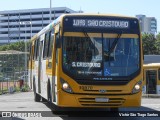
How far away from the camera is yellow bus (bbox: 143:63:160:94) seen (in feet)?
107

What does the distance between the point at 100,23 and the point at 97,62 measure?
4.43ft

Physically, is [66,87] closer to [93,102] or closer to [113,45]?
[93,102]

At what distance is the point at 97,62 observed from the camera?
13.7 meters

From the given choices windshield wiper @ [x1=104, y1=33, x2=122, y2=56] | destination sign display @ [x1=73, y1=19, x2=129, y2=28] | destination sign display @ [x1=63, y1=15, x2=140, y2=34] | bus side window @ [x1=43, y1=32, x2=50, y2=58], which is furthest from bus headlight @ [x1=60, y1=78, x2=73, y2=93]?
bus side window @ [x1=43, y1=32, x2=50, y2=58]

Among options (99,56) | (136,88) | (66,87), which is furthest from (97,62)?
(136,88)

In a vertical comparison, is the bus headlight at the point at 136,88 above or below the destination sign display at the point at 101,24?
below

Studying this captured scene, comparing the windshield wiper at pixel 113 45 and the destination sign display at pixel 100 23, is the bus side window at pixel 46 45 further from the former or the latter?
the windshield wiper at pixel 113 45

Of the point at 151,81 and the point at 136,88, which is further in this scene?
the point at 151,81

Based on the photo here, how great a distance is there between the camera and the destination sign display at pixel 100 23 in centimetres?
1408

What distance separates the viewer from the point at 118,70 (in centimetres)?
1366

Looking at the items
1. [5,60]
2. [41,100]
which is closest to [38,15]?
[5,60]

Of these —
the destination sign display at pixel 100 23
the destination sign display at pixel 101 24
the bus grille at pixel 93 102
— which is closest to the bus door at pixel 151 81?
the destination sign display at pixel 101 24

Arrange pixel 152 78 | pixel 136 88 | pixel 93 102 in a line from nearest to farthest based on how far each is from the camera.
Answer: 1. pixel 93 102
2. pixel 136 88
3. pixel 152 78

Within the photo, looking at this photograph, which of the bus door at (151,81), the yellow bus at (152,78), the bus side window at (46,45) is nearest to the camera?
the bus side window at (46,45)
